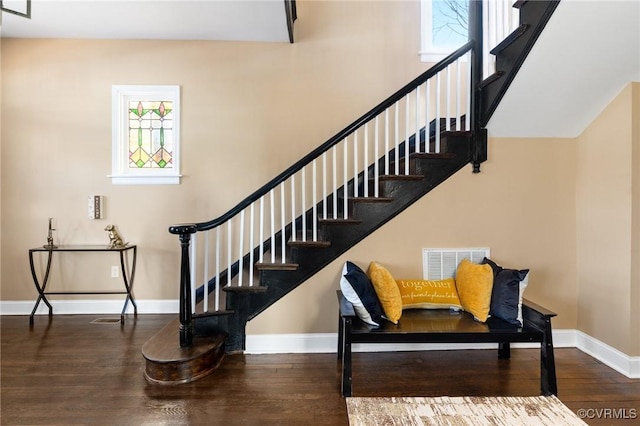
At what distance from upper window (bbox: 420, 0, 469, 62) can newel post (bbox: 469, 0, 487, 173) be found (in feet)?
3.14

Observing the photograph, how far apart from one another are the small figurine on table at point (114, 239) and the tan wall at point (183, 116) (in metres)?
0.10

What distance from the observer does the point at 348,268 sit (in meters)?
2.52

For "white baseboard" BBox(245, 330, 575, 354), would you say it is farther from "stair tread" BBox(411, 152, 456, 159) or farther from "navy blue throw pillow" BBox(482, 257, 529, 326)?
"stair tread" BBox(411, 152, 456, 159)

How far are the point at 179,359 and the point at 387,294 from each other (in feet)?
5.14

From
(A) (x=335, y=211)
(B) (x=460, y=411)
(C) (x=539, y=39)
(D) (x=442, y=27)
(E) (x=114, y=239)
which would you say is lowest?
(B) (x=460, y=411)

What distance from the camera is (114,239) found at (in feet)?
12.1

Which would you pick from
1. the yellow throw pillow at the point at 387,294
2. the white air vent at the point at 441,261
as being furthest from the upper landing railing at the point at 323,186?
the white air vent at the point at 441,261

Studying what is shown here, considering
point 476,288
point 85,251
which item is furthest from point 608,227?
point 85,251

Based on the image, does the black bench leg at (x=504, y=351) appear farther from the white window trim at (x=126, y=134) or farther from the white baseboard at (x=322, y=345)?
the white window trim at (x=126, y=134)

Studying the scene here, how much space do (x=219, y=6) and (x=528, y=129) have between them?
305 cm

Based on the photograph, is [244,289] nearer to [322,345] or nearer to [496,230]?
[322,345]

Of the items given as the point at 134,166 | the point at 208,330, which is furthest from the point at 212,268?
the point at 134,166

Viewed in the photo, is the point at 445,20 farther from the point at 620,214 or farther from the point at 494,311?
the point at 494,311

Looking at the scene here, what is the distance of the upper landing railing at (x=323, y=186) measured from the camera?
8.80ft
